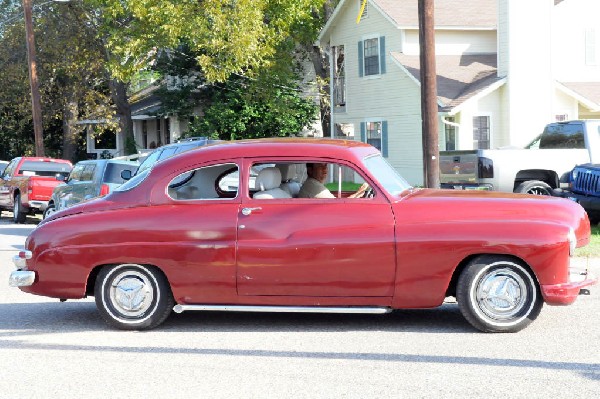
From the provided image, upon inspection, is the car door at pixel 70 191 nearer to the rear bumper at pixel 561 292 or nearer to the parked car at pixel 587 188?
the parked car at pixel 587 188

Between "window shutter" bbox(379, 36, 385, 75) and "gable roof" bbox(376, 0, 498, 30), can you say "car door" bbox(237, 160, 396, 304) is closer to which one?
"gable roof" bbox(376, 0, 498, 30)

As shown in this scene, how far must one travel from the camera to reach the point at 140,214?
8.54 meters

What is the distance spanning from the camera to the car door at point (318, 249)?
8148mm

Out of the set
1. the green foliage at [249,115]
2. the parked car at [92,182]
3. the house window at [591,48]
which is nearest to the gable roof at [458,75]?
the house window at [591,48]

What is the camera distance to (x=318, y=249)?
26.9ft

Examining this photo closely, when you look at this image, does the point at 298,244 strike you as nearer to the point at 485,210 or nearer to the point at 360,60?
the point at 485,210

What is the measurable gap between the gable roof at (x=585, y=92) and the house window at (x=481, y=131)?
2569 millimetres

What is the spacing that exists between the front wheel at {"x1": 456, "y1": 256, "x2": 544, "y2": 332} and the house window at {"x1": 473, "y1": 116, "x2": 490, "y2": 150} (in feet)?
76.6

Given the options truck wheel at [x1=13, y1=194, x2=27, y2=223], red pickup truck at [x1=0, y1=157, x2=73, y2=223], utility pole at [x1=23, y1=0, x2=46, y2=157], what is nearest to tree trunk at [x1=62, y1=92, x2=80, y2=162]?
utility pole at [x1=23, y1=0, x2=46, y2=157]

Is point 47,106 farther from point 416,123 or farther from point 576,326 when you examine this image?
point 576,326

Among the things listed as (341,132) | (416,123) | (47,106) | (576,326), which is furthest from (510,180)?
(47,106)

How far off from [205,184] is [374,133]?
86.0 feet

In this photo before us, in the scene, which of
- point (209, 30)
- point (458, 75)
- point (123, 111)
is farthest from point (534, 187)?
point (123, 111)

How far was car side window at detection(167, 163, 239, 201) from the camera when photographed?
871 cm
